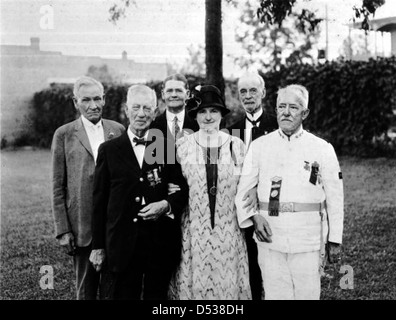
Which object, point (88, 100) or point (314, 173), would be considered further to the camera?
point (88, 100)

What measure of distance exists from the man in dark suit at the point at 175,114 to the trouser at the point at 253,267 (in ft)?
3.24

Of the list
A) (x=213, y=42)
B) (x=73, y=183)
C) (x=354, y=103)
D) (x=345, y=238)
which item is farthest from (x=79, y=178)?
(x=354, y=103)

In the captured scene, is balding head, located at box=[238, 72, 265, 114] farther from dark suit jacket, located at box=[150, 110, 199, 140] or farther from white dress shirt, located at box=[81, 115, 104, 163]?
white dress shirt, located at box=[81, 115, 104, 163]

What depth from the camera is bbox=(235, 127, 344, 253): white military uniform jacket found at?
324cm

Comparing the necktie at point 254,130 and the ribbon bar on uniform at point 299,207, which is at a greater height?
the necktie at point 254,130

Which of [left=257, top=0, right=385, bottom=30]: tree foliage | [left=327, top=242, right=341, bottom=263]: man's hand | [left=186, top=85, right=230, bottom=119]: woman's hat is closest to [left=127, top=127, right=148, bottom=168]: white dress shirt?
[left=186, top=85, right=230, bottom=119]: woman's hat

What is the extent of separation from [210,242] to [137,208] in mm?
519

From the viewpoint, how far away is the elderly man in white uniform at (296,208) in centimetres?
323

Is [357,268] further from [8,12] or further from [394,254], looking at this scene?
[8,12]

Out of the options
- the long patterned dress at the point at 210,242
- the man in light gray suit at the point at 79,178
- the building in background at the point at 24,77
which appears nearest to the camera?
the long patterned dress at the point at 210,242

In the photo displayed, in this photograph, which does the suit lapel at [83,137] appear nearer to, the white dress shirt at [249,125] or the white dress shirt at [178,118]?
the white dress shirt at [178,118]

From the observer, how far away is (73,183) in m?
3.69

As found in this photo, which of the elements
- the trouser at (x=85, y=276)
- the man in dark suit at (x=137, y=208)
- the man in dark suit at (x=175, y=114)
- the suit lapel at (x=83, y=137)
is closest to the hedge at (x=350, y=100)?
the man in dark suit at (x=175, y=114)

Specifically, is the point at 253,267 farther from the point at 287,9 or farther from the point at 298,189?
the point at 287,9
